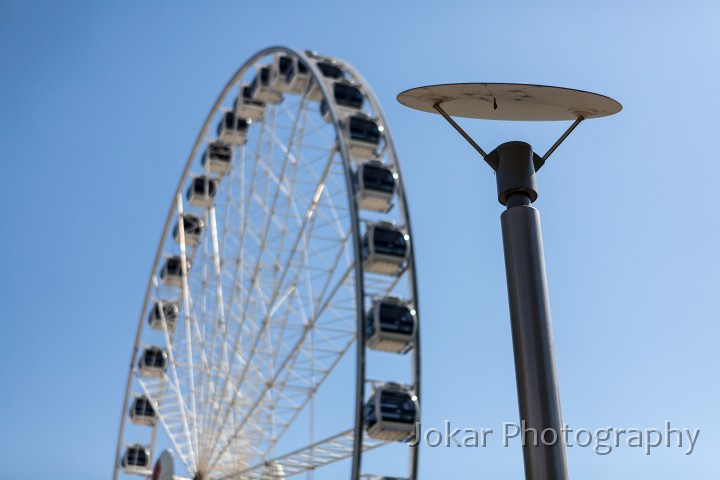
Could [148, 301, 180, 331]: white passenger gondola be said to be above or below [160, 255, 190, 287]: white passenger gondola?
below

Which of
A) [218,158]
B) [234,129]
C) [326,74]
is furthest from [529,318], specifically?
[218,158]

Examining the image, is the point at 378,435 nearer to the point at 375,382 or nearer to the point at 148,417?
the point at 375,382

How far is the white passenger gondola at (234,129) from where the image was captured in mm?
24203

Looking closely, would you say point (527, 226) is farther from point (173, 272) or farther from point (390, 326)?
point (173, 272)

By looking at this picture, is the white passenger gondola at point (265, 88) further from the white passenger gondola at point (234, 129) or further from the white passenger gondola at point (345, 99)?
the white passenger gondola at point (345, 99)

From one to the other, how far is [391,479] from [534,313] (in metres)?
13.2

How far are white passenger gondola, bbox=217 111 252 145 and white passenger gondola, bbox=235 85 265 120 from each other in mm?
359

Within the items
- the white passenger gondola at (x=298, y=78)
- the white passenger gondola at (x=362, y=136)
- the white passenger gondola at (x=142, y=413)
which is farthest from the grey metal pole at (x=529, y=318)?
the white passenger gondola at (x=142, y=413)

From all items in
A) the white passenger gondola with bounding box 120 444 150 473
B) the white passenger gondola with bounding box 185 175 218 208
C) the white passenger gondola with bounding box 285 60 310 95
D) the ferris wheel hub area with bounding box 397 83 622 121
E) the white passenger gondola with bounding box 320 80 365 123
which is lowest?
the ferris wheel hub area with bounding box 397 83 622 121

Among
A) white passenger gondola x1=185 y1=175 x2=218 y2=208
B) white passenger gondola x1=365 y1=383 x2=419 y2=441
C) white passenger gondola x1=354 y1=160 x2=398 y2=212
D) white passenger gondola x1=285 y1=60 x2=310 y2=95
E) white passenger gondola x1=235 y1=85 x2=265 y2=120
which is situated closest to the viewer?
white passenger gondola x1=365 y1=383 x2=419 y2=441

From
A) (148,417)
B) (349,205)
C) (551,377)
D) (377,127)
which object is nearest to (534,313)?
(551,377)

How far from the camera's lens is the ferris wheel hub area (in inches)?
156

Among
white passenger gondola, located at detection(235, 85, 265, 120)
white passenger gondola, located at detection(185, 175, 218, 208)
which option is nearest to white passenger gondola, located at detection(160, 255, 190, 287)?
white passenger gondola, located at detection(185, 175, 218, 208)

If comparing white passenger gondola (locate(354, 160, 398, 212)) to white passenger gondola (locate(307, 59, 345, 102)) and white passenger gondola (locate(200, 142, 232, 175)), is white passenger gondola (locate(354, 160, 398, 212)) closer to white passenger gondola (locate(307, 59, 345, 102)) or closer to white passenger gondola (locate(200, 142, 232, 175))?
white passenger gondola (locate(307, 59, 345, 102))
